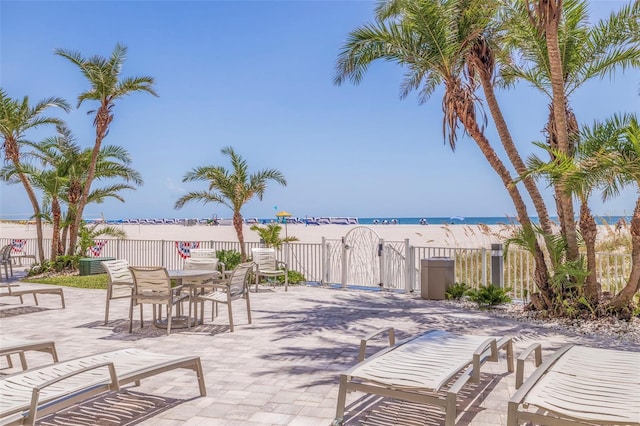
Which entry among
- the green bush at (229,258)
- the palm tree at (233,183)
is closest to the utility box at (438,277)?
the green bush at (229,258)

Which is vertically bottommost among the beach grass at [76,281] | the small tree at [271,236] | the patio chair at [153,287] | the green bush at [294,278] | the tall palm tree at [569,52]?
the beach grass at [76,281]

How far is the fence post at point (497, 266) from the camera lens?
32.0 feet

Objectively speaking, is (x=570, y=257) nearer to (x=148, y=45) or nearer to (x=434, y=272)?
(x=434, y=272)

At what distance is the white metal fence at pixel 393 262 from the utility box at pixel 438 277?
0.40 m

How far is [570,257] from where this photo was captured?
7.99 meters

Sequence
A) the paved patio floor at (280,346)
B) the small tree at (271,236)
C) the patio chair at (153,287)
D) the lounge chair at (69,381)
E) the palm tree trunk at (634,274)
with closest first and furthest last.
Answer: the lounge chair at (69,381), the paved patio floor at (280,346), the patio chair at (153,287), the palm tree trunk at (634,274), the small tree at (271,236)

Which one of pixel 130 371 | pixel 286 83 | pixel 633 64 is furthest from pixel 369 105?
pixel 130 371

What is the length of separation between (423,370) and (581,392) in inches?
43.1

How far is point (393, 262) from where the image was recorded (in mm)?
11719

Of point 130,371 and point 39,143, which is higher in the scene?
point 39,143

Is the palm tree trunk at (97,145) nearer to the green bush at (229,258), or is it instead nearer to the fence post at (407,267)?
the green bush at (229,258)

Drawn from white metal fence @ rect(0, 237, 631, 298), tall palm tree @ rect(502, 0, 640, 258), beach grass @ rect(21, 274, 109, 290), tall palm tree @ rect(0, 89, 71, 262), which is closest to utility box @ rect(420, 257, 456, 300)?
white metal fence @ rect(0, 237, 631, 298)

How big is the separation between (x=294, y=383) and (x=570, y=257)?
5765mm

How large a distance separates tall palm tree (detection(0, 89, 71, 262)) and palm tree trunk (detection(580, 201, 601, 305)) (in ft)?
53.5
